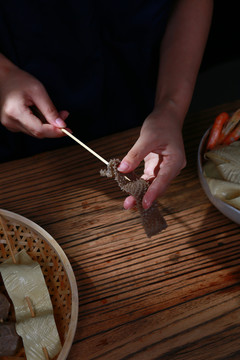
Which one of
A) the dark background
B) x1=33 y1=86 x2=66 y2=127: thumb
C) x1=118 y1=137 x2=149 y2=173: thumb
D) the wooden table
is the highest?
x1=33 y1=86 x2=66 y2=127: thumb

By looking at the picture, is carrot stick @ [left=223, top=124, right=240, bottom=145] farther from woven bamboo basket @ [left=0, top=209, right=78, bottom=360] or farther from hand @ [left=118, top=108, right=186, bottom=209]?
woven bamboo basket @ [left=0, top=209, right=78, bottom=360]

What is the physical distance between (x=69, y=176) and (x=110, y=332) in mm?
651

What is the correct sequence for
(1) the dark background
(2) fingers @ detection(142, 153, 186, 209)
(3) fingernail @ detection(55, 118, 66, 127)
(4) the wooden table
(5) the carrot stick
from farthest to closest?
(1) the dark background → (5) the carrot stick → (3) fingernail @ detection(55, 118, 66, 127) → (2) fingers @ detection(142, 153, 186, 209) → (4) the wooden table

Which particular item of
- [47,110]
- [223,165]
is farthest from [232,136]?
[47,110]

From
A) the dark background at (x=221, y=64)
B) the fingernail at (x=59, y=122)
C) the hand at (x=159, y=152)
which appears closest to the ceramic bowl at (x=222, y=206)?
the hand at (x=159, y=152)

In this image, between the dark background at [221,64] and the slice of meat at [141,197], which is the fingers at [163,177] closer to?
the slice of meat at [141,197]

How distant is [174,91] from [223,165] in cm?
38

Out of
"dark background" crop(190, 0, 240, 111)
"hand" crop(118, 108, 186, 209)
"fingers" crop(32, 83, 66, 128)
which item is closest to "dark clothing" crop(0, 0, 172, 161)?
"fingers" crop(32, 83, 66, 128)

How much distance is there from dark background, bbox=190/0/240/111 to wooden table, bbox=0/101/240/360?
182 centimetres

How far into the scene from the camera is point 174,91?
1460mm

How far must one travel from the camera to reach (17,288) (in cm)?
122

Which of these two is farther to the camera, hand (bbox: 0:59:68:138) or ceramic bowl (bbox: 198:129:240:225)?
hand (bbox: 0:59:68:138)

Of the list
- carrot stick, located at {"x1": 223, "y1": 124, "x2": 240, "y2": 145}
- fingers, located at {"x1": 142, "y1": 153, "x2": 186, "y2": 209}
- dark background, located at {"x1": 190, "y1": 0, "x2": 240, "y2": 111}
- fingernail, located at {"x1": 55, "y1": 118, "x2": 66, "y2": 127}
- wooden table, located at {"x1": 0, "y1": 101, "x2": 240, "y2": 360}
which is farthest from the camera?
dark background, located at {"x1": 190, "y1": 0, "x2": 240, "y2": 111}

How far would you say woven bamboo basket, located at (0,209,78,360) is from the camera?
3.67ft
